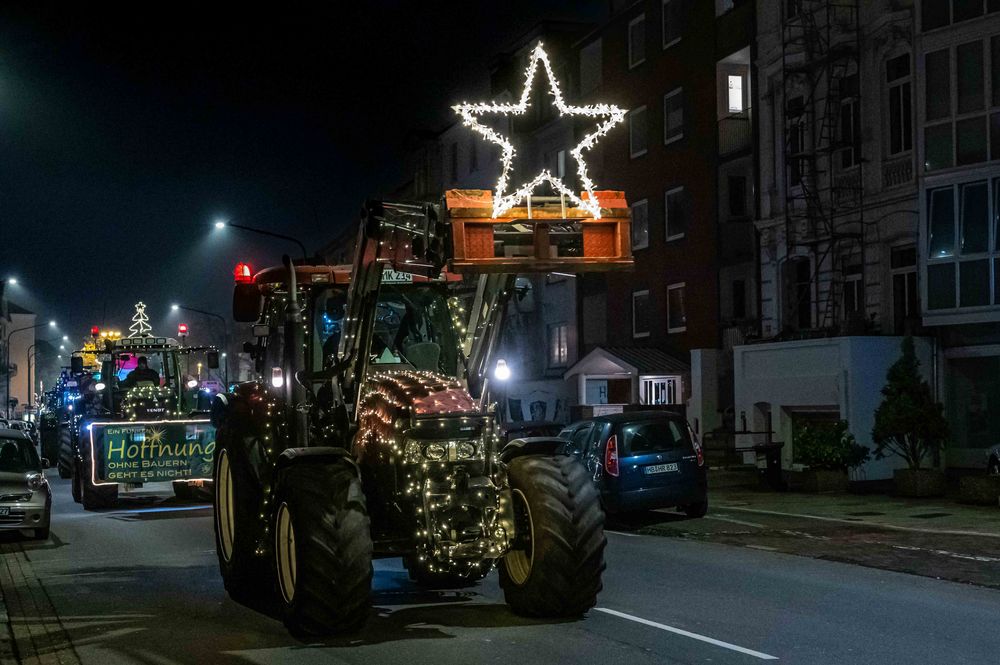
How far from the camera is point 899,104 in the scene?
2833 cm

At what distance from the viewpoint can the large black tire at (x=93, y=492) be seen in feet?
72.2

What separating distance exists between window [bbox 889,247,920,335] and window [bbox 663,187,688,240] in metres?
9.46

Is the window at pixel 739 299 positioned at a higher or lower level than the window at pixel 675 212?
lower

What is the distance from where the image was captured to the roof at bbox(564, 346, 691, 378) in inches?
1454

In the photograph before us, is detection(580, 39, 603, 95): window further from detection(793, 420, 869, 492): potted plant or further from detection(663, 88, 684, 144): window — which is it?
detection(793, 420, 869, 492): potted plant

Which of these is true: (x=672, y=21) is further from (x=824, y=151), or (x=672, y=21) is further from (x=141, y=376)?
(x=141, y=376)

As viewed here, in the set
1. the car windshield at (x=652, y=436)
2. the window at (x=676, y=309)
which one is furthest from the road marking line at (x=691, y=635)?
the window at (x=676, y=309)

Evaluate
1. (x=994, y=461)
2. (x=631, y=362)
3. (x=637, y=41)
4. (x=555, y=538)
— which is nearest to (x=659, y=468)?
(x=994, y=461)

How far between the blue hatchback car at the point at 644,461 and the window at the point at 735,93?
18366mm

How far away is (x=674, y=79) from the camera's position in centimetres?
3775

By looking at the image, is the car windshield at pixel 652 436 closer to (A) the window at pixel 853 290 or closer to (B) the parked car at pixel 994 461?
(B) the parked car at pixel 994 461

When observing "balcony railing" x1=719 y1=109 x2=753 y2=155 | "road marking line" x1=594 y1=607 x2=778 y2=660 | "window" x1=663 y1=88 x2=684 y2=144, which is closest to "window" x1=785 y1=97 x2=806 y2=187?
"balcony railing" x1=719 y1=109 x2=753 y2=155

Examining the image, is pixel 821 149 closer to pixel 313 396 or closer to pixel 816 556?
pixel 816 556

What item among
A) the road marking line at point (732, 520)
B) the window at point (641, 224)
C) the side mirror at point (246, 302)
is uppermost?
the window at point (641, 224)
